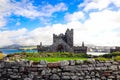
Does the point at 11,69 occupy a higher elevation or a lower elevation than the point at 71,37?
lower

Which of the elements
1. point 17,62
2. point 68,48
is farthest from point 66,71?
point 68,48

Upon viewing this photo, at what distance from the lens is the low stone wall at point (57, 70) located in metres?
11.0

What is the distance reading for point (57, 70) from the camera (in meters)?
11.0

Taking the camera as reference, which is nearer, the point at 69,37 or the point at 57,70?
the point at 57,70

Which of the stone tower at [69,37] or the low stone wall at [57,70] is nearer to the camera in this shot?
the low stone wall at [57,70]

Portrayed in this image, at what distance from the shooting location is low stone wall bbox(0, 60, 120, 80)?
36.1 ft

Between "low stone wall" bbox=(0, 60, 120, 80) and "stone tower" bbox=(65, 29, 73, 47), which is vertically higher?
"stone tower" bbox=(65, 29, 73, 47)

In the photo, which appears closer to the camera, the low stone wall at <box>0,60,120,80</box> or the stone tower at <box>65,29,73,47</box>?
the low stone wall at <box>0,60,120,80</box>

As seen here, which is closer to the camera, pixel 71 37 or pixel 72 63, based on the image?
pixel 72 63

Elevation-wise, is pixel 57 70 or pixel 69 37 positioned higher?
pixel 69 37

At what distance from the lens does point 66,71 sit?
11039 millimetres

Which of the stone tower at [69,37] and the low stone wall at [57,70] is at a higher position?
the stone tower at [69,37]

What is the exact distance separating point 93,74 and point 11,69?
3.54 m

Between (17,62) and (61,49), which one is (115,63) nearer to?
(17,62)
